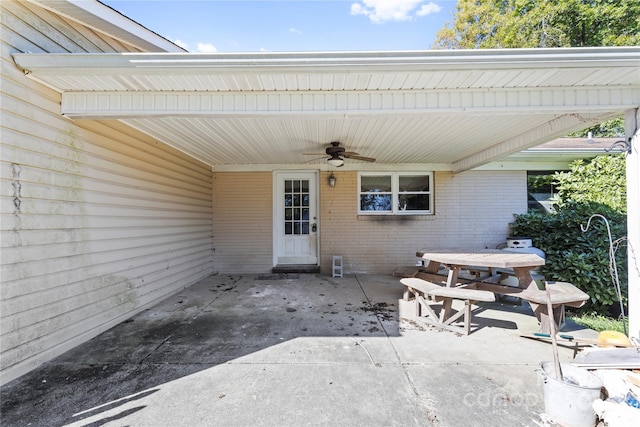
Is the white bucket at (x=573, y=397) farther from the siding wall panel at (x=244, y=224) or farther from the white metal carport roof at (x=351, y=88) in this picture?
the siding wall panel at (x=244, y=224)

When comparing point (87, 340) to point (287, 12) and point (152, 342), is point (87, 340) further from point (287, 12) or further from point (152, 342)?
point (287, 12)

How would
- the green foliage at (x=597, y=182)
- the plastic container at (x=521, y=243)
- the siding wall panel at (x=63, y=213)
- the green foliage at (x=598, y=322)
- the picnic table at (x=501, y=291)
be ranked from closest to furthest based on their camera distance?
the siding wall panel at (x=63, y=213) < the picnic table at (x=501, y=291) < the green foliage at (x=598, y=322) < the green foliage at (x=597, y=182) < the plastic container at (x=521, y=243)

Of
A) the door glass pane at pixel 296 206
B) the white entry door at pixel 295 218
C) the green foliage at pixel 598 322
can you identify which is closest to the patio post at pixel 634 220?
the green foliage at pixel 598 322

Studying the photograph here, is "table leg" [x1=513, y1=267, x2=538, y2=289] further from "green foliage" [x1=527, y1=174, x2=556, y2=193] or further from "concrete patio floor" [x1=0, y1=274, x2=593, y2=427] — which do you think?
"green foliage" [x1=527, y1=174, x2=556, y2=193]

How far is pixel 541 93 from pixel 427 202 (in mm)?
3927

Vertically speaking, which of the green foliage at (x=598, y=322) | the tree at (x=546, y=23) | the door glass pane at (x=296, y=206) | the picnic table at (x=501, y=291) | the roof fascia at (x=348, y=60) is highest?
the tree at (x=546, y=23)

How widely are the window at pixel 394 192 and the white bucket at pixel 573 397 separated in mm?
4854

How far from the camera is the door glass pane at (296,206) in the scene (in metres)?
6.66

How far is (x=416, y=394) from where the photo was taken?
2090mm

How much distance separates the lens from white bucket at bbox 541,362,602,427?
5.44 ft

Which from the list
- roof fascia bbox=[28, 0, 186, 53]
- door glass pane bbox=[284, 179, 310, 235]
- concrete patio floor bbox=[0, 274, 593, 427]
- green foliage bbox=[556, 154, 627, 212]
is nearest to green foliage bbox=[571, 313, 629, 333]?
concrete patio floor bbox=[0, 274, 593, 427]

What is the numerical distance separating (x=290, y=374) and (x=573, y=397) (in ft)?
6.51

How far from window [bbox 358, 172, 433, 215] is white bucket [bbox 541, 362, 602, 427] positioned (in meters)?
4.85

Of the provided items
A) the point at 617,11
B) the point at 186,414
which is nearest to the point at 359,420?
the point at 186,414
